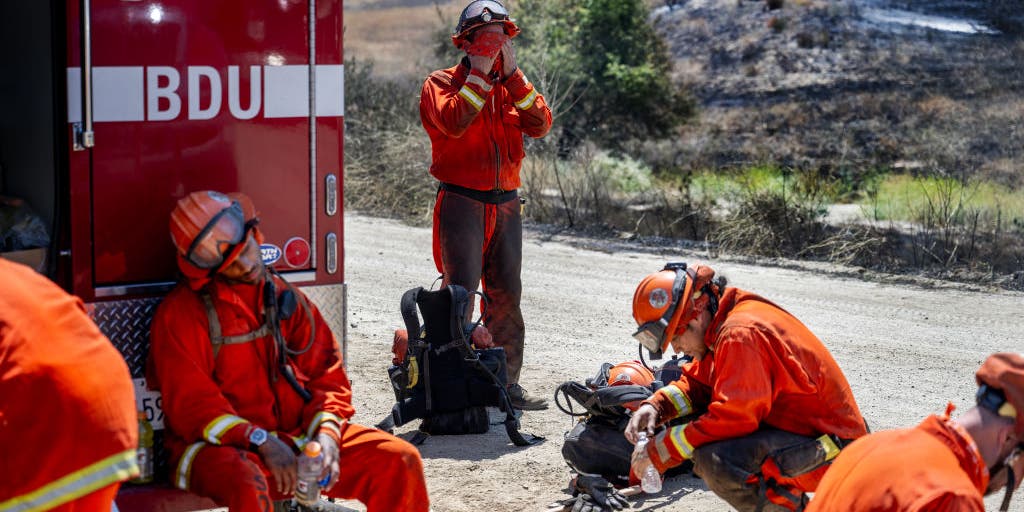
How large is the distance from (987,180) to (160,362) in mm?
15226

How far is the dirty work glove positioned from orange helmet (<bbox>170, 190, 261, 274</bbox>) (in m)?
2.07

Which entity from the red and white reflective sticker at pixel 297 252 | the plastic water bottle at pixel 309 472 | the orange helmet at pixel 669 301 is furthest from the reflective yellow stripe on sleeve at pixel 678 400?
the red and white reflective sticker at pixel 297 252

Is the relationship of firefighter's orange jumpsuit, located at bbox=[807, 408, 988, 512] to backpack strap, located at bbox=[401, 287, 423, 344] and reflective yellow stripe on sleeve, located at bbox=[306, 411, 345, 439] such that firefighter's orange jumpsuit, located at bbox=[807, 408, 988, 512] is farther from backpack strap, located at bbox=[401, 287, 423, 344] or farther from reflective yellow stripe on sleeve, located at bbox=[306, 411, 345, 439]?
backpack strap, located at bbox=[401, 287, 423, 344]

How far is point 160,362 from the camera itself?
176 inches

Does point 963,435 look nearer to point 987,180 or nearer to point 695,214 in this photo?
point 695,214

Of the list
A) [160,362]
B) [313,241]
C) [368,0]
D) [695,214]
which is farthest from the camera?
[368,0]

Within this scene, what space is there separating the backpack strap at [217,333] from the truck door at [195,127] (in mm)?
354

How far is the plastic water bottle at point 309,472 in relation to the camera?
440cm

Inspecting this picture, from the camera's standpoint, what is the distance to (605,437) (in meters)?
5.75

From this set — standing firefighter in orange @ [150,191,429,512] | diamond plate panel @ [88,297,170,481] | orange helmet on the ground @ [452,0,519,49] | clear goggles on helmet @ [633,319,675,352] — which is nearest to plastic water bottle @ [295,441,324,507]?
standing firefighter in orange @ [150,191,429,512]

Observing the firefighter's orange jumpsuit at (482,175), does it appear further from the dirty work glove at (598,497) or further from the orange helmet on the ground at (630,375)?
the dirty work glove at (598,497)

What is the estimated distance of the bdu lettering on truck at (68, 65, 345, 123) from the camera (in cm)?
464

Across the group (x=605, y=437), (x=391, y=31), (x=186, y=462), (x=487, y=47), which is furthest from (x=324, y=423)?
(x=391, y=31)

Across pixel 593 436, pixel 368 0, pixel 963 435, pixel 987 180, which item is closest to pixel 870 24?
pixel 987 180
